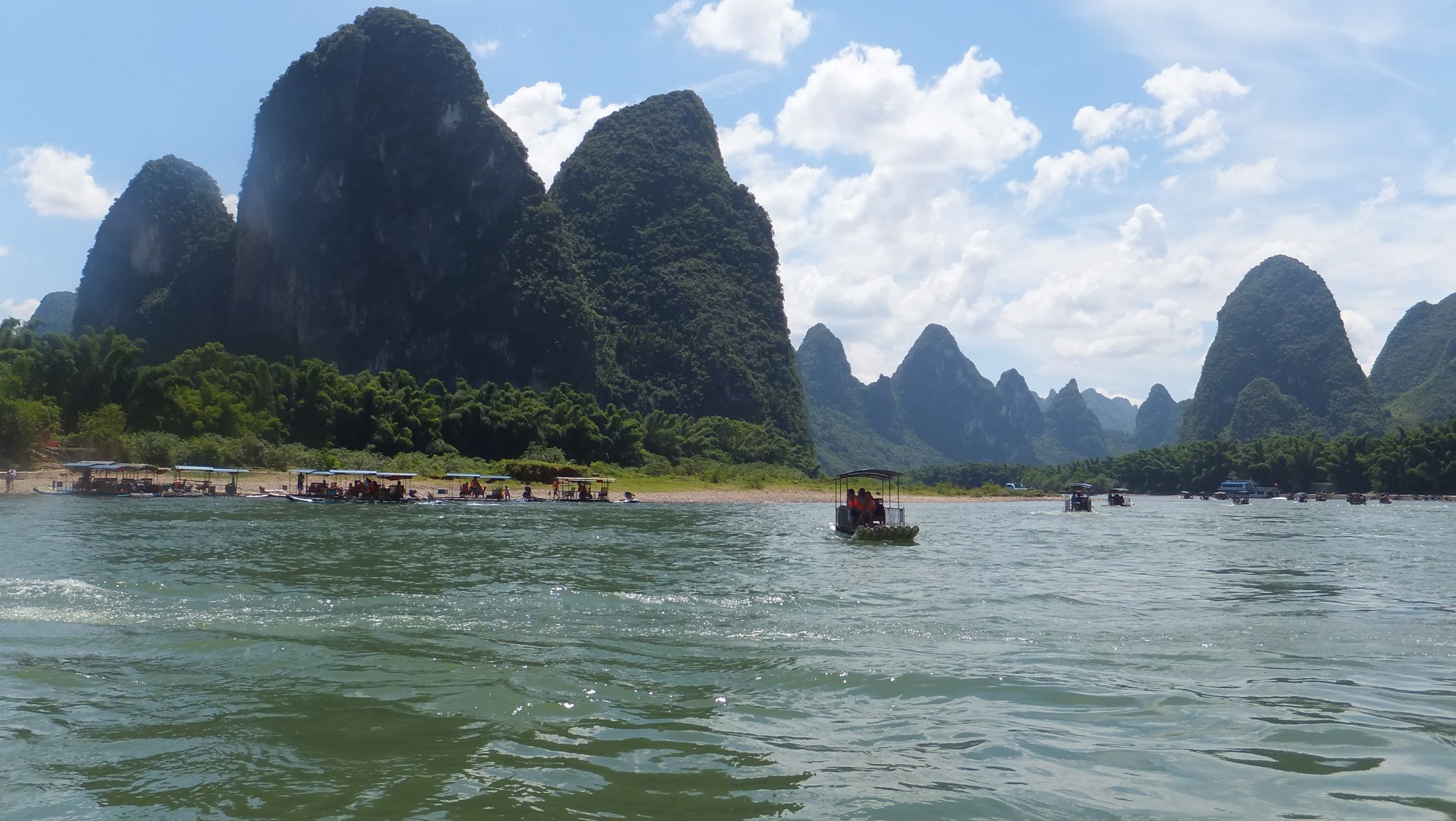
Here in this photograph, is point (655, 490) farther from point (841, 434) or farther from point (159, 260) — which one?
point (841, 434)

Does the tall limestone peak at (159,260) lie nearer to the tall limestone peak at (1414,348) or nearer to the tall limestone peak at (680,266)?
the tall limestone peak at (680,266)

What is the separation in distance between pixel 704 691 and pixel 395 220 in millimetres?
98016

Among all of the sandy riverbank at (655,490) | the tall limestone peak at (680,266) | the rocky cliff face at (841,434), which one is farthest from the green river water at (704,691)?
the rocky cliff face at (841,434)

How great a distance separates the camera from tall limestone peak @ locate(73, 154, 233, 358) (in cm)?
10006

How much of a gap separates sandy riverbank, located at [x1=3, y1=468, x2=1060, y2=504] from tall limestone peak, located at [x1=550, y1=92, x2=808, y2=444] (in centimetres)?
4015

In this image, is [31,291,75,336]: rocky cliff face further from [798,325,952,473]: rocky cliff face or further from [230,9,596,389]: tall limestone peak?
[798,325,952,473]: rocky cliff face

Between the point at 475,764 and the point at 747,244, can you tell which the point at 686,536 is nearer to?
the point at 475,764

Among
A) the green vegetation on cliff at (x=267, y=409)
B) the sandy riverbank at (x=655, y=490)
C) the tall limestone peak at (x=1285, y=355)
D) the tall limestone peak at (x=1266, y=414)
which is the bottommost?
the sandy riverbank at (x=655, y=490)

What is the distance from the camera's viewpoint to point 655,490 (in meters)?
54.1

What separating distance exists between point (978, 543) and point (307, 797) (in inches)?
865

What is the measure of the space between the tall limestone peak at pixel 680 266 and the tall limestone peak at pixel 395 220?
559 inches

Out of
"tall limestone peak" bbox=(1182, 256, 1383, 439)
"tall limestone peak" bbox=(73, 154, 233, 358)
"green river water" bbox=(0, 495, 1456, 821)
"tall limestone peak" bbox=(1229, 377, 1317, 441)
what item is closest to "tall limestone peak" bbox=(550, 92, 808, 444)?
"tall limestone peak" bbox=(73, 154, 233, 358)

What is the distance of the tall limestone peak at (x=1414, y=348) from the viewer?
463 feet

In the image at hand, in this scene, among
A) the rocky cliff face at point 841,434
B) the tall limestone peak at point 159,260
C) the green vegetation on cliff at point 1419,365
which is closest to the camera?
the tall limestone peak at point 159,260
